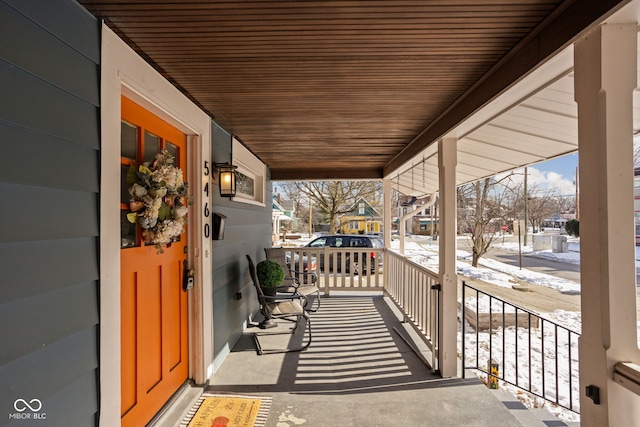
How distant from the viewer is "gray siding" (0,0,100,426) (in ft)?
3.28

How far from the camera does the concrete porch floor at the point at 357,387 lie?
220cm

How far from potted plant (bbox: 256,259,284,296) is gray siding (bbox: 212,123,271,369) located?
0.22 metres

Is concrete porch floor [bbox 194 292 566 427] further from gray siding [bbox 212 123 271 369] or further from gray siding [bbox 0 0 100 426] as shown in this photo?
gray siding [bbox 0 0 100 426]

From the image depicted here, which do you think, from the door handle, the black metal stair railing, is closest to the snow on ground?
the black metal stair railing

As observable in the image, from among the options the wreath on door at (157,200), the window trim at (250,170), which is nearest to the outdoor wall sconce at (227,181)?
the window trim at (250,170)

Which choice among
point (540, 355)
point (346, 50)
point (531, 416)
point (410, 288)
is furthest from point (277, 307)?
point (540, 355)

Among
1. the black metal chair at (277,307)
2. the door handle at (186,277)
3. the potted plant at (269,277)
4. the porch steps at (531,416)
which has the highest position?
the door handle at (186,277)

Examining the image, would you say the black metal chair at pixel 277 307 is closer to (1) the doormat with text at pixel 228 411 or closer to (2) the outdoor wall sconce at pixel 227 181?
(2) the outdoor wall sconce at pixel 227 181

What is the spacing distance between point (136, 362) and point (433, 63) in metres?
2.37

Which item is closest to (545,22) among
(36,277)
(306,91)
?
(306,91)

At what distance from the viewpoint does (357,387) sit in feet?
8.55

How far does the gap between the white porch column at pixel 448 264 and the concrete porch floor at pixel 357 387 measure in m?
0.20

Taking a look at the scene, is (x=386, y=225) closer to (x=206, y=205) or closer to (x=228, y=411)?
(x=206, y=205)

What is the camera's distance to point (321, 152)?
444 cm
